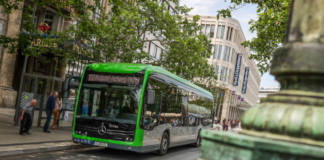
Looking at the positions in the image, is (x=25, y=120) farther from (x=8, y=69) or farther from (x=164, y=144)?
(x=8, y=69)

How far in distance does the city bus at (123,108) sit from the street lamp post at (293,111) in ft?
30.8

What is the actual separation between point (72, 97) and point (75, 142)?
5.74 m

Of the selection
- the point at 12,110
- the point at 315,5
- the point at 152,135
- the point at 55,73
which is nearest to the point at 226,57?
the point at 55,73

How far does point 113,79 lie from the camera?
11586 millimetres

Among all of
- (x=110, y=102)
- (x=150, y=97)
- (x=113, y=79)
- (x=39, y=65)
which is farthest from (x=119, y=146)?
(x=39, y=65)

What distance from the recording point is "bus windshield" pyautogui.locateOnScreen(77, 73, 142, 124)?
11125 mm

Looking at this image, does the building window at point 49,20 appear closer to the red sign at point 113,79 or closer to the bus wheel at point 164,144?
the red sign at point 113,79

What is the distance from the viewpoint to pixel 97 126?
1130 cm

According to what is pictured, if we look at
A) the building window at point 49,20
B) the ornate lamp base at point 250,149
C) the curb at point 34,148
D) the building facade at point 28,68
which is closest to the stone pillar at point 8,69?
the building facade at point 28,68

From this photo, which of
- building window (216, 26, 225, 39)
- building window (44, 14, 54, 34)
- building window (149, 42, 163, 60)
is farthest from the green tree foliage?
building window (216, 26, 225, 39)

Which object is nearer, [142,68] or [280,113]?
[280,113]

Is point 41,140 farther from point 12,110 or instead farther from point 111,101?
point 12,110

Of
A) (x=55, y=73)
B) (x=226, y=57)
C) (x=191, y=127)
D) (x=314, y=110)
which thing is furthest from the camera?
(x=226, y=57)

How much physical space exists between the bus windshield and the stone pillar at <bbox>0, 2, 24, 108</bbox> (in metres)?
11.7
